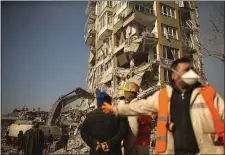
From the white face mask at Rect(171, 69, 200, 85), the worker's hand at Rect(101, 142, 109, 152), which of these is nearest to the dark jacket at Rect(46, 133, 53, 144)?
the worker's hand at Rect(101, 142, 109, 152)

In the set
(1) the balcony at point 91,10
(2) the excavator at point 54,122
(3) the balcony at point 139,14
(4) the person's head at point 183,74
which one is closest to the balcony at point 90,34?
(1) the balcony at point 91,10

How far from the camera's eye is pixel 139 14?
25.0 meters

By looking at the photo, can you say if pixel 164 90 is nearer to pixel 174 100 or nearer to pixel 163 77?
pixel 174 100

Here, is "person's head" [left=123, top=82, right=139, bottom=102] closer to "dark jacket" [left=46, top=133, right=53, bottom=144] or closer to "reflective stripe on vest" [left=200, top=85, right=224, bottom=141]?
"reflective stripe on vest" [left=200, top=85, right=224, bottom=141]

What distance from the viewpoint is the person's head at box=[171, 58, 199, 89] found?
2.92 metres

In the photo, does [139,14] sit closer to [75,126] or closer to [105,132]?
[75,126]

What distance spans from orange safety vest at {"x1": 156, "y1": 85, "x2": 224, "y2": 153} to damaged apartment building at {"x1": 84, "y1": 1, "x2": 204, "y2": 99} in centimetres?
1771

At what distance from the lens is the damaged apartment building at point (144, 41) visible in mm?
23938

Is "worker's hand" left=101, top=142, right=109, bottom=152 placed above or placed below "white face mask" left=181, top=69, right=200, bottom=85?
below

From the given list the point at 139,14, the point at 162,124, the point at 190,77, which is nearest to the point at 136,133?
the point at 162,124

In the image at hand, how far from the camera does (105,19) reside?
99.0 feet

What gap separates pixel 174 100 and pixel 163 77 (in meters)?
20.4

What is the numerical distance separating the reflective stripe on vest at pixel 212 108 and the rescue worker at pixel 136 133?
168 cm

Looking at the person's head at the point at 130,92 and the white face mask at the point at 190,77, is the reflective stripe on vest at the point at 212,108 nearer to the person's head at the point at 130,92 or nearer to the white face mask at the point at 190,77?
the white face mask at the point at 190,77
